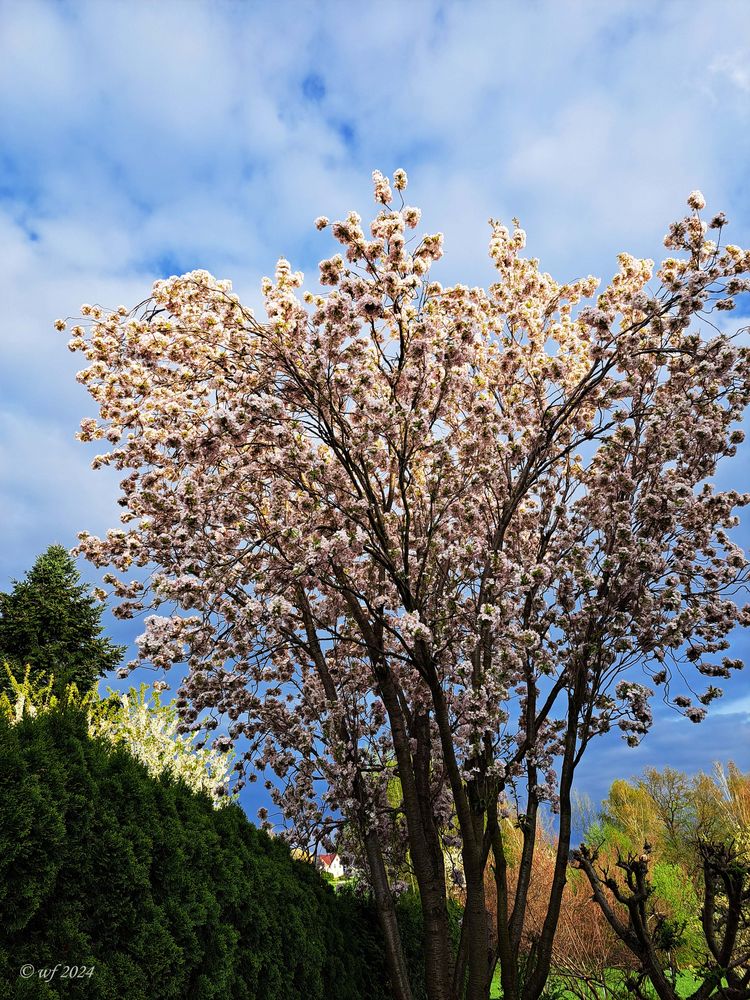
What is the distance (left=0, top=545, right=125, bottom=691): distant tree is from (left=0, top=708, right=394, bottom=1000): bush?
17.2m

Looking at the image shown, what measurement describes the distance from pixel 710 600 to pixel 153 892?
5.34m

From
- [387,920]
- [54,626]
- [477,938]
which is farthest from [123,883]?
[54,626]

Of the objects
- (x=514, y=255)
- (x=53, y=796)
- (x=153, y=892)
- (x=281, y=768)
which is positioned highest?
(x=514, y=255)

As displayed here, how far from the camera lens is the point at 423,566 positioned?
6598 mm

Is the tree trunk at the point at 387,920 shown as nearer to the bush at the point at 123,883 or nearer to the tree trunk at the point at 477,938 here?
the tree trunk at the point at 477,938

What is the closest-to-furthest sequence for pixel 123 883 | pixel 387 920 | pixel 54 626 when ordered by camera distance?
pixel 123 883 < pixel 387 920 < pixel 54 626

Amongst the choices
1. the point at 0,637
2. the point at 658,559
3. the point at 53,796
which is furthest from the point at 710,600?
the point at 0,637

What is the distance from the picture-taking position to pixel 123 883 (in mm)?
4043

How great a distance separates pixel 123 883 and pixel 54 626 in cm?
1980

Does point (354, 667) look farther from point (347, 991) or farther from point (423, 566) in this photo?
point (347, 991)

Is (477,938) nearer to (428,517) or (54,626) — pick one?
(428,517)

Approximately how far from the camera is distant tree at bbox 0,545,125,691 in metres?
21.5

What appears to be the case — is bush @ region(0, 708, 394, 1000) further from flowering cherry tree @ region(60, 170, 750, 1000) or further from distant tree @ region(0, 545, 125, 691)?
distant tree @ region(0, 545, 125, 691)

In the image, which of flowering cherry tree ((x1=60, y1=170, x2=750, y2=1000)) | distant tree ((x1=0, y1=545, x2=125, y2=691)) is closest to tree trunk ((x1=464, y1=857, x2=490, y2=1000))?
flowering cherry tree ((x1=60, y1=170, x2=750, y2=1000))
